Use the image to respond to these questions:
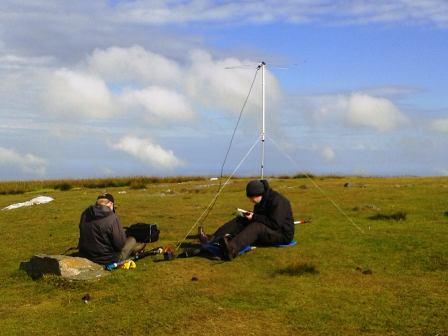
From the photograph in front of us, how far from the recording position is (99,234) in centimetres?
1343

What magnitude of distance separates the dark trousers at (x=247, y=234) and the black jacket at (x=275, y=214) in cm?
13

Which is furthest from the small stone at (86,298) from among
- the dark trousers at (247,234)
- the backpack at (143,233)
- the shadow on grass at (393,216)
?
the shadow on grass at (393,216)

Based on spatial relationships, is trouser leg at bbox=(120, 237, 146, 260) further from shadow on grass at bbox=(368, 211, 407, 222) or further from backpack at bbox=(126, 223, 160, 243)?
shadow on grass at bbox=(368, 211, 407, 222)

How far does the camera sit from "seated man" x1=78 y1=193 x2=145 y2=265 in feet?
43.9

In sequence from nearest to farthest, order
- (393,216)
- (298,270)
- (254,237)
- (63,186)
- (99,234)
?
(298,270), (99,234), (254,237), (393,216), (63,186)

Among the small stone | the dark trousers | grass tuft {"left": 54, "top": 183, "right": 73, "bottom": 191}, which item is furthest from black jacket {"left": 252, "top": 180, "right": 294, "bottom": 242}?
grass tuft {"left": 54, "top": 183, "right": 73, "bottom": 191}

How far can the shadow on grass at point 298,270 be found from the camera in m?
12.3

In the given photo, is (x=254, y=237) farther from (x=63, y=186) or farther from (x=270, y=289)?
(x=63, y=186)

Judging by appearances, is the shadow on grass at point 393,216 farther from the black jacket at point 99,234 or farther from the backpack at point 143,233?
the black jacket at point 99,234

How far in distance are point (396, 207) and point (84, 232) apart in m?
12.9

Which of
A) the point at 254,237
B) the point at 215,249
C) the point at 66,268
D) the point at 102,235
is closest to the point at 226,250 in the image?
the point at 215,249

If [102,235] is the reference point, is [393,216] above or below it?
below

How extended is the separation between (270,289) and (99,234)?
4.44 meters

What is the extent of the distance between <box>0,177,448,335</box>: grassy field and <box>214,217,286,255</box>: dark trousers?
0.28m
